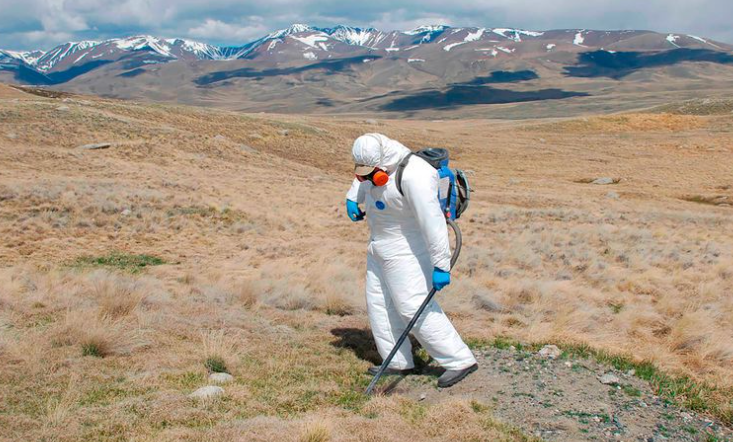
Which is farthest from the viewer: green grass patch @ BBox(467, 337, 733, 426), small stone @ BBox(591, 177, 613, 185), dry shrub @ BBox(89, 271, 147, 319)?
small stone @ BBox(591, 177, 613, 185)

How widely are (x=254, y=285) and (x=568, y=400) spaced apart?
196 inches

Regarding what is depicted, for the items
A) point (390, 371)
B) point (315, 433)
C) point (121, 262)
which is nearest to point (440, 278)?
point (390, 371)

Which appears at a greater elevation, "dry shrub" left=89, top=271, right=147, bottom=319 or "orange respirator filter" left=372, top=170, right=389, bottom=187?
"orange respirator filter" left=372, top=170, right=389, bottom=187

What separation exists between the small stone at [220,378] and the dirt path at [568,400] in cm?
148

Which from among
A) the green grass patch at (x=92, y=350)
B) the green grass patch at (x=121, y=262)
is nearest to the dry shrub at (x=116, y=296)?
the green grass patch at (x=92, y=350)

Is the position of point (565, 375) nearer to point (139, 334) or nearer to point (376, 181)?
point (376, 181)

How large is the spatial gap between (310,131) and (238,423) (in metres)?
37.6

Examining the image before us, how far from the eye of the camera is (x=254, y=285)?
8.44 meters

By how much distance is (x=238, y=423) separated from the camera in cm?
396

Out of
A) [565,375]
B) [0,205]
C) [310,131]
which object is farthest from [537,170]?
[565,375]

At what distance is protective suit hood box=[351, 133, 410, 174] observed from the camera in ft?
16.4

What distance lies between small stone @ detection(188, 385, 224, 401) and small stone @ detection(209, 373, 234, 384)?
0.60ft

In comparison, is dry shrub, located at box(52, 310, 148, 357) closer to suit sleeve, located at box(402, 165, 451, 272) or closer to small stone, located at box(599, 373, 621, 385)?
suit sleeve, located at box(402, 165, 451, 272)

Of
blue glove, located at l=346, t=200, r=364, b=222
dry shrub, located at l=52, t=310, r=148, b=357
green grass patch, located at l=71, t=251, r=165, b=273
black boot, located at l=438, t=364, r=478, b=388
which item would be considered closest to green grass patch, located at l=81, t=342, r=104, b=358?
dry shrub, located at l=52, t=310, r=148, b=357
